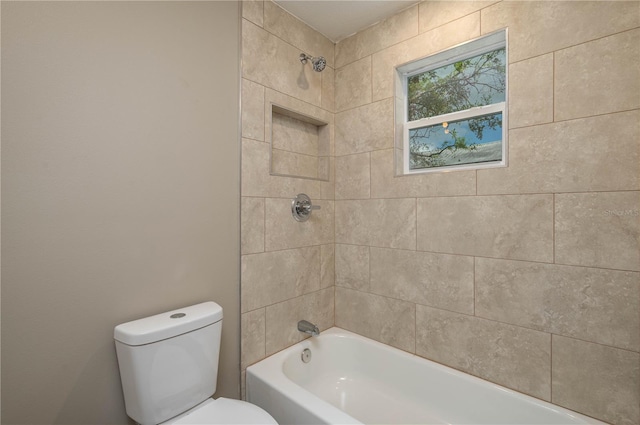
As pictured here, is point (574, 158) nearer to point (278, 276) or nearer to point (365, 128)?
point (365, 128)

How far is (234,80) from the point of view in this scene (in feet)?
5.46

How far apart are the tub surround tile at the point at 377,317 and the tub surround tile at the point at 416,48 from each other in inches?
54.4

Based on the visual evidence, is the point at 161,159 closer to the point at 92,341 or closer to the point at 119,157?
the point at 119,157

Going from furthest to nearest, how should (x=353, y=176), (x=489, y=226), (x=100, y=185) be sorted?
(x=353, y=176) → (x=489, y=226) → (x=100, y=185)

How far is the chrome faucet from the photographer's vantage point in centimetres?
195

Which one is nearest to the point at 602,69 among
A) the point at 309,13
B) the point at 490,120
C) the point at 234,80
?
the point at 490,120

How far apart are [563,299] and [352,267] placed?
3.93 feet

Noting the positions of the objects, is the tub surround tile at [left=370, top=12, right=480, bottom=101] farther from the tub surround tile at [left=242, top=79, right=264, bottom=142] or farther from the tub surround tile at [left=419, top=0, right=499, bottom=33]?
the tub surround tile at [left=242, top=79, right=264, bottom=142]

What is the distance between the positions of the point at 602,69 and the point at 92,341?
2.40m

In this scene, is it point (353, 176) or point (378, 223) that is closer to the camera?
point (378, 223)

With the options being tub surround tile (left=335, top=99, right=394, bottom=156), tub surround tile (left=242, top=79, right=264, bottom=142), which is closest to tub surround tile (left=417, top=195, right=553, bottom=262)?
tub surround tile (left=335, top=99, right=394, bottom=156)

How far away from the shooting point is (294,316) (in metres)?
1.99

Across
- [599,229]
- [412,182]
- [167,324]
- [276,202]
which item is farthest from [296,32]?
[599,229]

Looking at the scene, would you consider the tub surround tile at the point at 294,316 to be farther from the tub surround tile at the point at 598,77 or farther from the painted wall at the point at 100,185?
the tub surround tile at the point at 598,77
